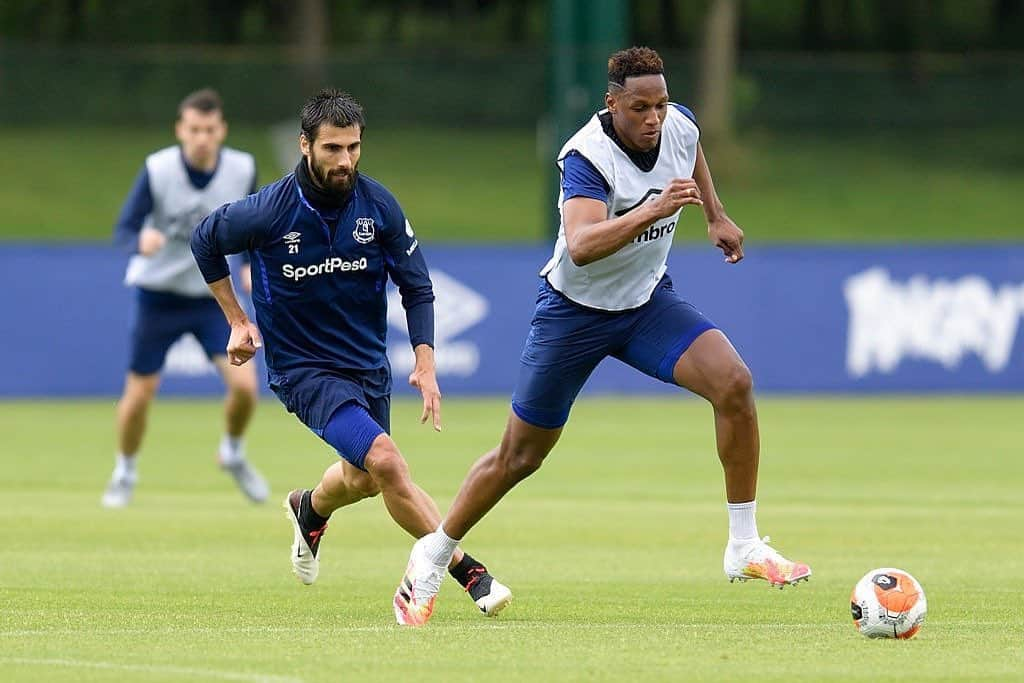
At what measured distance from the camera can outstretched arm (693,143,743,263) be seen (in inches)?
381

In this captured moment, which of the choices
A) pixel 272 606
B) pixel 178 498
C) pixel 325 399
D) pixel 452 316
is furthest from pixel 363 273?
pixel 452 316

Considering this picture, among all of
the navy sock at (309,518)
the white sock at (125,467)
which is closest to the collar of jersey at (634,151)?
the navy sock at (309,518)

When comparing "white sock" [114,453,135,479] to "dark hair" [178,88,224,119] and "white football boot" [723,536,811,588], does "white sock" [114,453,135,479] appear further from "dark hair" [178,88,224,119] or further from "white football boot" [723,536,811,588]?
"white football boot" [723,536,811,588]

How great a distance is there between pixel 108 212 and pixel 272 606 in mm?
28831

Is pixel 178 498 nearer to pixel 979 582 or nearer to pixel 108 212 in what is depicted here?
pixel 979 582

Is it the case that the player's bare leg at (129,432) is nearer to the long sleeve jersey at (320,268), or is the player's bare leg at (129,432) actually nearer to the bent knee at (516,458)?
the long sleeve jersey at (320,268)

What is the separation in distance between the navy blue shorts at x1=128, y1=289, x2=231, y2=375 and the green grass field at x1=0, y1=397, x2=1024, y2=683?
105cm

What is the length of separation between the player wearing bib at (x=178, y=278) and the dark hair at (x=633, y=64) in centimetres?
559

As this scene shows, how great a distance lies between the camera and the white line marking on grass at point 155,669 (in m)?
7.36

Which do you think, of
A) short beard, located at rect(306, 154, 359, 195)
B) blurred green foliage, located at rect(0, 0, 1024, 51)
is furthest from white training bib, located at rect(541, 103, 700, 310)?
blurred green foliage, located at rect(0, 0, 1024, 51)

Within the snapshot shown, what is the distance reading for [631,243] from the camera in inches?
375

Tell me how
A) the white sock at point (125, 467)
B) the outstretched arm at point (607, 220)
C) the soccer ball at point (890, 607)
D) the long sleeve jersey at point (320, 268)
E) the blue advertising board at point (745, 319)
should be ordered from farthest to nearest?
the blue advertising board at point (745, 319) → the white sock at point (125, 467) → the long sleeve jersey at point (320, 268) → the outstretched arm at point (607, 220) → the soccer ball at point (890, 607)

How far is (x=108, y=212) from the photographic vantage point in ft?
124

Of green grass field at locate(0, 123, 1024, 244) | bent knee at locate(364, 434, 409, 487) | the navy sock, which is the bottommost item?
green grass field at locate(0, 123, 1024, 244)
